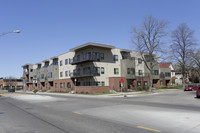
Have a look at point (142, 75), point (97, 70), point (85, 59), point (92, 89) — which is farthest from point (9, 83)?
point (142, 75)

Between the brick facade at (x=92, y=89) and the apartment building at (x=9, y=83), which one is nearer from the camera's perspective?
the brick facade at (x=92, y=89)

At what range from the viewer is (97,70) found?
125 feet

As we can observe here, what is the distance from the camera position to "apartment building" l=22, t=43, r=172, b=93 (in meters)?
37.6

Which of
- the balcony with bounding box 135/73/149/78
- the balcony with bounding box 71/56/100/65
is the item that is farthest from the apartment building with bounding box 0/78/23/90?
the balcony with bounding box 135/73/149/78

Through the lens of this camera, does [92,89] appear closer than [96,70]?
Yes

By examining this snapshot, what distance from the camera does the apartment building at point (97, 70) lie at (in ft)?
123

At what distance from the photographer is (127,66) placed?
42.7 meters

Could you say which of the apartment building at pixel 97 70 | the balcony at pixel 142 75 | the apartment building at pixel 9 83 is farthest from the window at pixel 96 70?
the apartment building at pixel 9 83

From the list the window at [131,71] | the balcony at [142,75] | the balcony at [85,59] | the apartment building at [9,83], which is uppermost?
the balcony at [85,59]

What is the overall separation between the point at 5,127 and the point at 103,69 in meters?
31.8

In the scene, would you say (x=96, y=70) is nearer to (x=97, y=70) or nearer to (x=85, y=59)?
(x=97, y=70)

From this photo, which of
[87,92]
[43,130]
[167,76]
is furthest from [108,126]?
[167,76]

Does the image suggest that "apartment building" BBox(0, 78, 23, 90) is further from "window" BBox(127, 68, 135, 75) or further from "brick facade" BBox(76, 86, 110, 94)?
"window" BBox(127, 68, 135, 75)

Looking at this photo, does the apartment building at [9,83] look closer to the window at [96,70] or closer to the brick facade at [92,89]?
the brick facade at [92,89]
